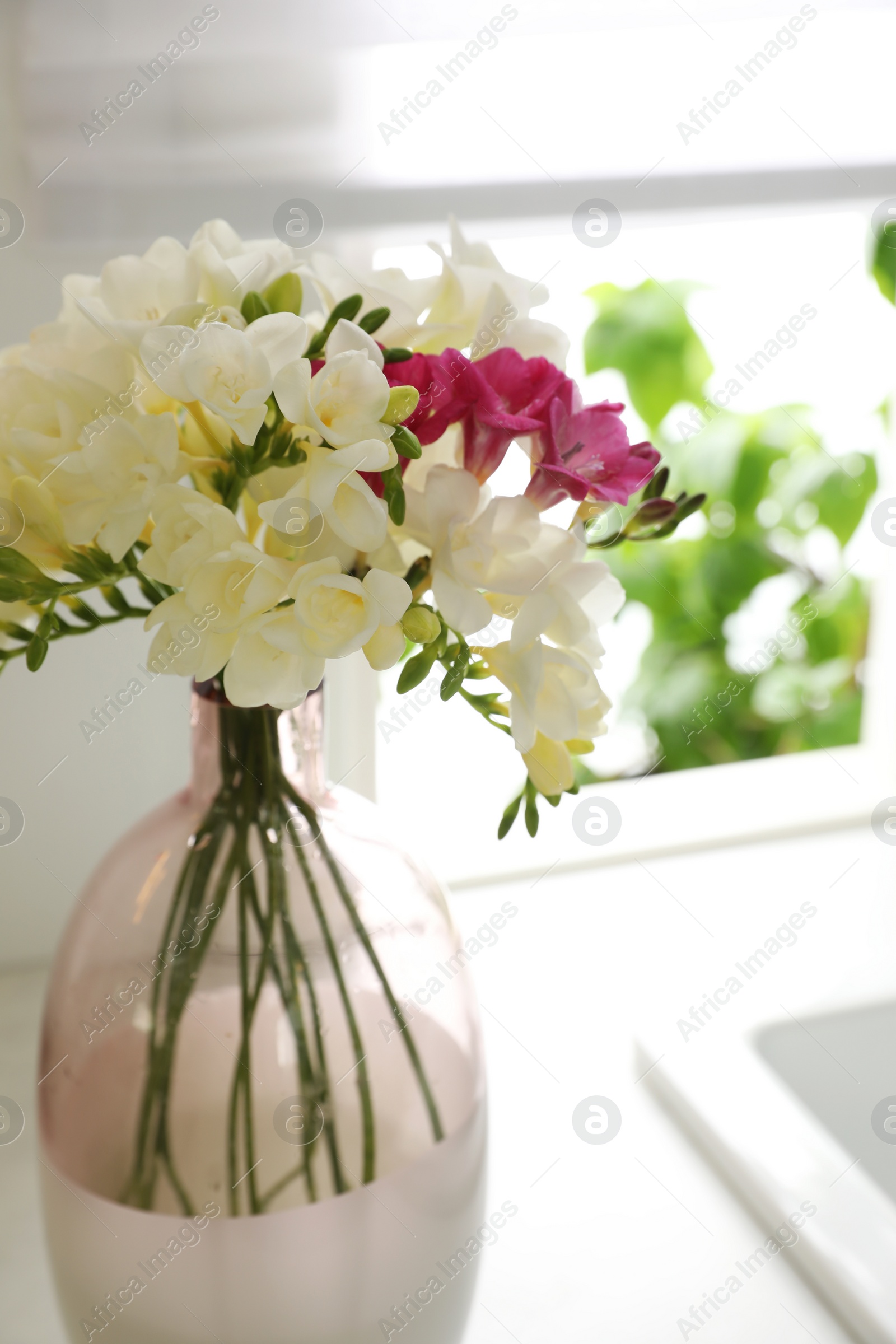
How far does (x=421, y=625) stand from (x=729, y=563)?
1358 mm

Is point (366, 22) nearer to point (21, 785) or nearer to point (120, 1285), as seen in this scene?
point (21, 785)

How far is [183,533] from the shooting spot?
1.61 ft

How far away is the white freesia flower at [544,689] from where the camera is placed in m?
0.51

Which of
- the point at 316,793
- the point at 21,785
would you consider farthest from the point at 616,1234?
the point at 21,785

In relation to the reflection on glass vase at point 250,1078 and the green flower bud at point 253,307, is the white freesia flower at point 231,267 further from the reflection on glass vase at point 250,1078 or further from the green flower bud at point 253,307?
the reflection on glass vase at point 250,1078

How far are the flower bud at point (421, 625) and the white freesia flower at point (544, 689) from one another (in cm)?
4

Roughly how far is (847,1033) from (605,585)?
0.59m

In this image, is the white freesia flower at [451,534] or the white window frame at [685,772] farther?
the white window frame at [685,772]

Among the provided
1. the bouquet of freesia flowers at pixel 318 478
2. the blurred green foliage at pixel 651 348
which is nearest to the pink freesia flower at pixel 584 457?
the bouquet of freesia flowers at pixel 318 478

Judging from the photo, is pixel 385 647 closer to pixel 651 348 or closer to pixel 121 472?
pixel 121 472


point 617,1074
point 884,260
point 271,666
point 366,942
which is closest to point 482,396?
point 271,666

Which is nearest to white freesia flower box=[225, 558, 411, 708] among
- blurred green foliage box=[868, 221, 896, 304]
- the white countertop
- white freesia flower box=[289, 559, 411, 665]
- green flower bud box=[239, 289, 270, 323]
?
white freesia flower box=[289, 559, 411, 665]

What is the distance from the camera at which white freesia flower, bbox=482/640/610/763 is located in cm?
51

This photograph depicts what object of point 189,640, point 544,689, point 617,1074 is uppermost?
point 189,640
